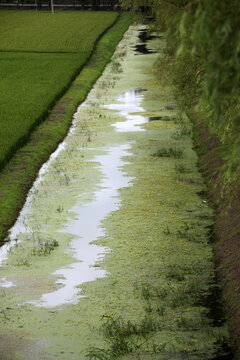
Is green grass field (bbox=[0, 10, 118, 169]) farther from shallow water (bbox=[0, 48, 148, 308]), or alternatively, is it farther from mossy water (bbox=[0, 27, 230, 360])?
mossy water (bbox=[0, 27, 230, 360])

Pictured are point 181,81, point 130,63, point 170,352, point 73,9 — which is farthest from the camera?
point 73,9

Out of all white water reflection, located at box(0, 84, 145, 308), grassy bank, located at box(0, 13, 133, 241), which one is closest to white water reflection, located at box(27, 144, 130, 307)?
white water reflection, located at box(0, 84, 145, 308)

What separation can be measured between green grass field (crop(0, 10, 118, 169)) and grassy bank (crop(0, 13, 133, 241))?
0.28m

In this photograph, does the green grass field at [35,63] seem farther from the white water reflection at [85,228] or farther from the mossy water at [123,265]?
the mossy water at [123,265]

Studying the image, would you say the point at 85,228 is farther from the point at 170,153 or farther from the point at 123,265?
the point at 170,153

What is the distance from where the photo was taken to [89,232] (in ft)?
38.4

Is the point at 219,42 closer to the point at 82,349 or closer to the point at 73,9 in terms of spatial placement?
the point at 82,349

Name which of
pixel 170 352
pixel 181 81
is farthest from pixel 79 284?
pixel 181 81

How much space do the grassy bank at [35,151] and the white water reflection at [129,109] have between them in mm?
1651

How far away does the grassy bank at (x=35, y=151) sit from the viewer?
13.2m

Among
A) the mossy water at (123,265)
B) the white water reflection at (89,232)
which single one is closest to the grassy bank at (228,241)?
the mossy water at (123,265)

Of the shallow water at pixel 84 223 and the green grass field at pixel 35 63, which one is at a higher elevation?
the green grass field at pixel 35 63

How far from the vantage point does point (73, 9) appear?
9462cm

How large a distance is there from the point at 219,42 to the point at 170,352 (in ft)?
13.0
